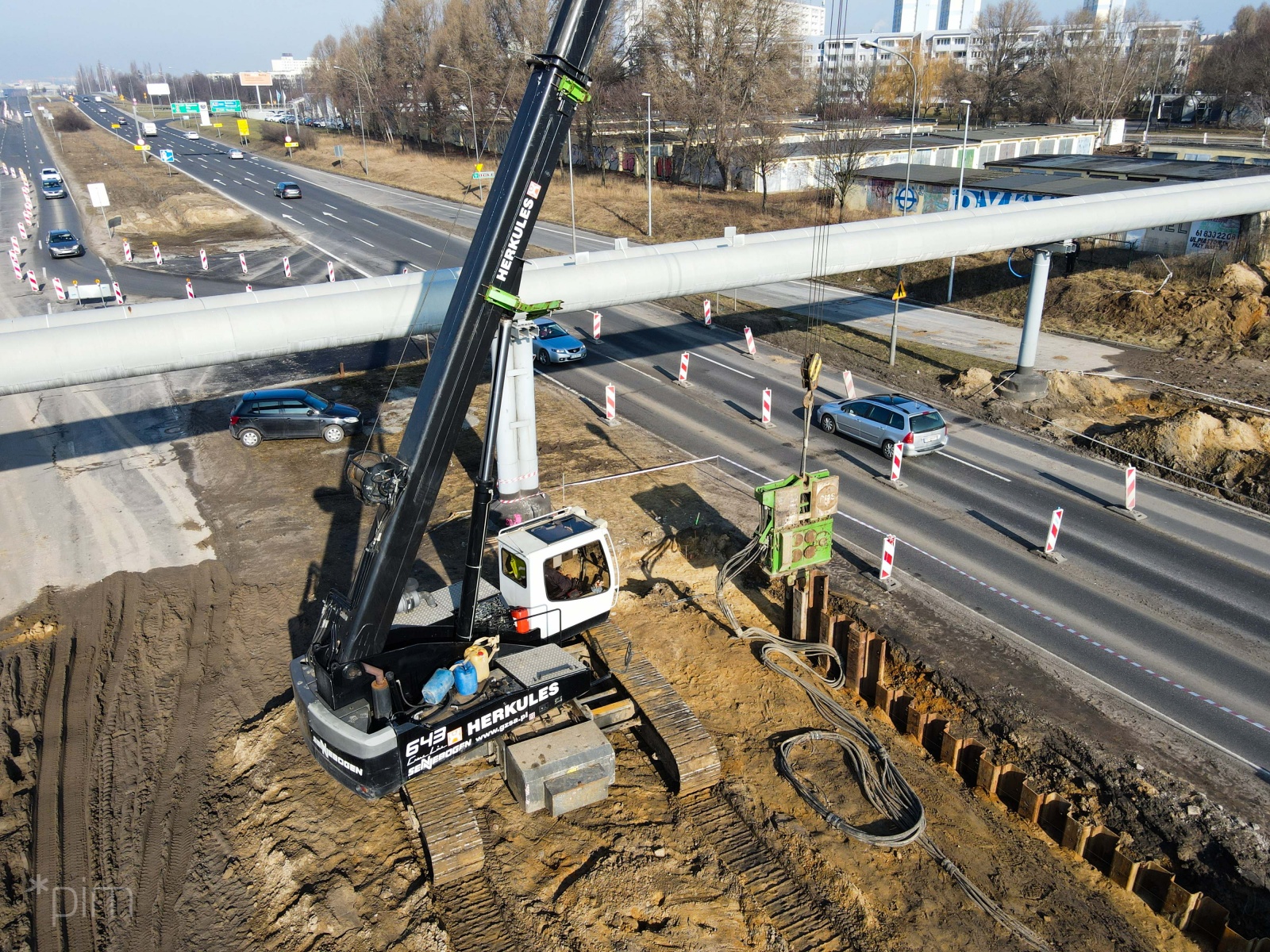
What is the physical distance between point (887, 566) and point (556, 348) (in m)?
18.4

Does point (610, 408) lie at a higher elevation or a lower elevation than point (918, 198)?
lower

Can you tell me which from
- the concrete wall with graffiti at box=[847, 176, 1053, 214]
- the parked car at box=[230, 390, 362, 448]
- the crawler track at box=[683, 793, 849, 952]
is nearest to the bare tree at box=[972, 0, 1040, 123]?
the concrete wall with graffiti at box=[847, 176, 1053, 214]

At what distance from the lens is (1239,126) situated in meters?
90.6

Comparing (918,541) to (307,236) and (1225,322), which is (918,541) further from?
(307,236)

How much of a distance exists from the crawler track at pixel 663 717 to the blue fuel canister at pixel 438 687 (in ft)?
10.2

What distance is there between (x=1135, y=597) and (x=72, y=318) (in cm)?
2349

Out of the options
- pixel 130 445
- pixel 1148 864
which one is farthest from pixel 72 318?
pixel 1148 864

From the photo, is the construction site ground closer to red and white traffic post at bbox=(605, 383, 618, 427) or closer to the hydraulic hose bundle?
the hydraulic hose bundle

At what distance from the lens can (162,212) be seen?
63844 millimetres

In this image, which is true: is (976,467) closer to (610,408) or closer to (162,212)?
(610,408)

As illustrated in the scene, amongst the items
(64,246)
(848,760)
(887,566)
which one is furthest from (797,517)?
(64,246)

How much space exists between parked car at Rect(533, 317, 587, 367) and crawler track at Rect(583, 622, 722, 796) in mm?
19688

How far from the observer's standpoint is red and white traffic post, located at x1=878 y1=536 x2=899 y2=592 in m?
18.1

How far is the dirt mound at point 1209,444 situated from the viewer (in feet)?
76.0
